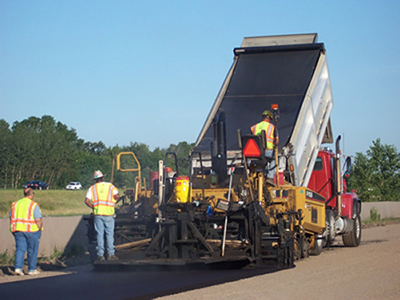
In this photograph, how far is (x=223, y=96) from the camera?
41.0 ft

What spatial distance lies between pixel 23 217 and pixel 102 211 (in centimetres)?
153

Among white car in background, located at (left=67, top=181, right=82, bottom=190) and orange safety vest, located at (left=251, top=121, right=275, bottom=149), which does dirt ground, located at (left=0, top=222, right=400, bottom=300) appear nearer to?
orange safety vest, located at (left=251, top=121, right=275, bottom=149)

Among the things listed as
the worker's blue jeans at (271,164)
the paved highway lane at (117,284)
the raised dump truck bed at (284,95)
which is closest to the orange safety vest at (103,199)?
the paved highway lane at (117,284)

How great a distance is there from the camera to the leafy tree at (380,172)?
33562mm

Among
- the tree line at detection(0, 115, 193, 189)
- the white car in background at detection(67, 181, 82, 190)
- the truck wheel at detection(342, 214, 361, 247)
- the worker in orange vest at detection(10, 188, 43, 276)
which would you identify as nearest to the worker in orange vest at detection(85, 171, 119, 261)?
the worker in orange vest at detection(10, 188, 43, 276)

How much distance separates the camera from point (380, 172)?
115 ft

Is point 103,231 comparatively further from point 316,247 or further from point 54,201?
point 54,201

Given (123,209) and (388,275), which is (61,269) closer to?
(123,209)

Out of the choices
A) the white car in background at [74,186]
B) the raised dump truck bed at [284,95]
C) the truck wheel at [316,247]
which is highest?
the white car in background at [74,186]

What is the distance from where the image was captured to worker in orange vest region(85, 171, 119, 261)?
9680mm

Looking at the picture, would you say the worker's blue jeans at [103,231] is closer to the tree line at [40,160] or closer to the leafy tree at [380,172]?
the leafy tree at [380,172]

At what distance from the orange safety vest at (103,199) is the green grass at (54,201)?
79.6 feet

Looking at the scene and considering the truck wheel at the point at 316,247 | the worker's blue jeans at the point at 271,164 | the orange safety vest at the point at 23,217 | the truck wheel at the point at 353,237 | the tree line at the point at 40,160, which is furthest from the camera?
the tree line at the point at 40,160

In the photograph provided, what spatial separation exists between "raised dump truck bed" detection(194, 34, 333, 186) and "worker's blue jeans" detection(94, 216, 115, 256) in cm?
252
